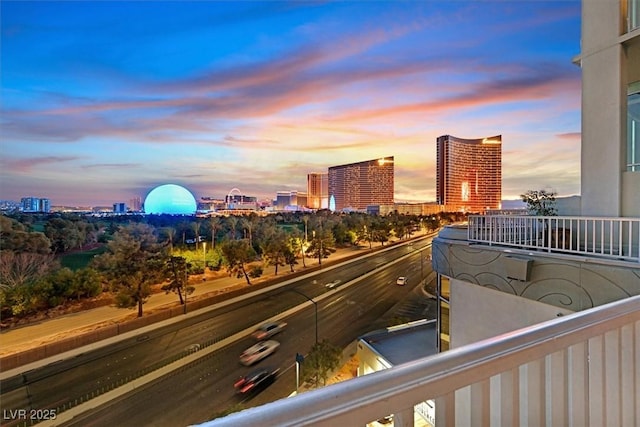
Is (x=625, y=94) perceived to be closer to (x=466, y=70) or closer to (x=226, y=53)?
(x=466, y=70)

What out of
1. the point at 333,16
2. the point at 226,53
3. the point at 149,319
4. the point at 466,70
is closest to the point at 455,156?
the point at 466,70

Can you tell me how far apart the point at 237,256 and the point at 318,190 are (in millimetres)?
11765

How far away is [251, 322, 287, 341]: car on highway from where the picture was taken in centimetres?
914

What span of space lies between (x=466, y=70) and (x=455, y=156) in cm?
796

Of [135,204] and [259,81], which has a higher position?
[259,81]

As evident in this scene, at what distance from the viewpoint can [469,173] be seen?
1706 cm

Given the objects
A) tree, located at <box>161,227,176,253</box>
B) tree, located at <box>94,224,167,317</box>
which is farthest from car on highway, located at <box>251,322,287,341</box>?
tree, located at <box>161,227,176,253</box>

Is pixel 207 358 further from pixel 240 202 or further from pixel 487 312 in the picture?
pixel 240 202

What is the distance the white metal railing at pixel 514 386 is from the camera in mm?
384

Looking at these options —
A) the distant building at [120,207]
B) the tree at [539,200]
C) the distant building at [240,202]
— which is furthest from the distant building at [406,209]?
the tree at [539,200]

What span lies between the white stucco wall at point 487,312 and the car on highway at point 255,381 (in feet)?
17.4

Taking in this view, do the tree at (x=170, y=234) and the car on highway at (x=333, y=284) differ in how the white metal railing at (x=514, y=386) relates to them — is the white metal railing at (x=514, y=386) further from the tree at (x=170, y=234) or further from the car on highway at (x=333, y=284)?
the car on highway at (x=333, y=284)

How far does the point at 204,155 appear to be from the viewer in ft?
43.0

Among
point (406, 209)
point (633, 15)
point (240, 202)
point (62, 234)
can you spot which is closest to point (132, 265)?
point (62, 234)
